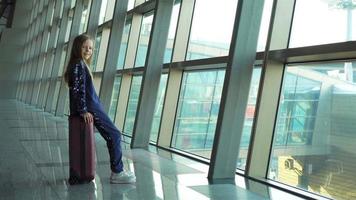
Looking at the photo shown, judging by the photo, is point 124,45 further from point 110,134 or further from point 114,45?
point 110,134

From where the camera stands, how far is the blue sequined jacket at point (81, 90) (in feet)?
11.8

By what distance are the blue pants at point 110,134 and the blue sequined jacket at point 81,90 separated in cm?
9

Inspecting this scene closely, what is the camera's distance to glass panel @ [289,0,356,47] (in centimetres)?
377

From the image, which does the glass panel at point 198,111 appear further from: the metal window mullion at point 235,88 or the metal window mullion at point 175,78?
the metal window mullion at point 235,88

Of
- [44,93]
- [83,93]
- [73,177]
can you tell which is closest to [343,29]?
[83,93]

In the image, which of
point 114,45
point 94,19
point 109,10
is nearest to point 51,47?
point 109,10

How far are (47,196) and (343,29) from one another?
3071 millimetres

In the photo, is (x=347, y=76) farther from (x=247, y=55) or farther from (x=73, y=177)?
(x=73, y=177)

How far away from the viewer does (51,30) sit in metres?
18.8

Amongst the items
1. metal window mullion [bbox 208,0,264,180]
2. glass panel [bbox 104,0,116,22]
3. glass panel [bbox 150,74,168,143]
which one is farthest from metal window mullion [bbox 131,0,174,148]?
glass panel [bbox 104,0,116,22]

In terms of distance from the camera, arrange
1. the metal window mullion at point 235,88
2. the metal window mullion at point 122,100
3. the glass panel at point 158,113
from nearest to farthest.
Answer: the metal window mullion at point 235,88 → the glass panel at point 158,113 → the metal window mullion at point 122,100

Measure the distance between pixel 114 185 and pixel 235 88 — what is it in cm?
160

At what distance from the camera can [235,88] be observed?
4.20 meters

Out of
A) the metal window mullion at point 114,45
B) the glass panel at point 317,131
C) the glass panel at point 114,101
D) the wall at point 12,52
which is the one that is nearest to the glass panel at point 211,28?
the glass panel at point 317,131
